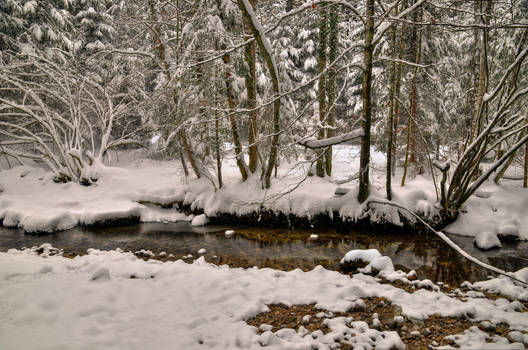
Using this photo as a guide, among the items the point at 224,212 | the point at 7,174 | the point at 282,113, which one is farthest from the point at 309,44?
the point at 7,174

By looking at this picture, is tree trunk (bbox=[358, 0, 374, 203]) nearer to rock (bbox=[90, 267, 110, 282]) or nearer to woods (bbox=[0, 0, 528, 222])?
woods (bbox=[0, 0, 528, 222])

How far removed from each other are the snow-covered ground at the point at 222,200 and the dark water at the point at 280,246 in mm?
530

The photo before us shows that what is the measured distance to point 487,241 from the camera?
24.6 feet

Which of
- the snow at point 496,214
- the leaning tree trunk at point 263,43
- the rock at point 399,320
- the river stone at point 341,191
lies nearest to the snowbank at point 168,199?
the river stone at point 341,191

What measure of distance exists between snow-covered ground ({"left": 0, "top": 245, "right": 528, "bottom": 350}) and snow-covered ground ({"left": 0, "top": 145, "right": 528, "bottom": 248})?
2.81 m

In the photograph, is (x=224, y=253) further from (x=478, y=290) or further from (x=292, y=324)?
(x=478, y=290)

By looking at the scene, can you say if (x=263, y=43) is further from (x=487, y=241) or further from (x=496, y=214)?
(x=496, y=214)

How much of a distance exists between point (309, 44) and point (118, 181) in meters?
12.8

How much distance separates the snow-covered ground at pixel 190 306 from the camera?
10.9ft

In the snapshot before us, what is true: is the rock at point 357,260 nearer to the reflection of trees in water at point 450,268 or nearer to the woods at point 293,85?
the reflection of trees in water at point 450,268

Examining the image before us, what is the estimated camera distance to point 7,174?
590 inches

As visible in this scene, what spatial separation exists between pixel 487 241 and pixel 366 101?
480cm

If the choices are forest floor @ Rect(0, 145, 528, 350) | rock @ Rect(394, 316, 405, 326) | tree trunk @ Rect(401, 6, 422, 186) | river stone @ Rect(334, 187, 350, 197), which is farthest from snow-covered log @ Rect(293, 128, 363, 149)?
rock @ Rect(394, 316, 405, 326)

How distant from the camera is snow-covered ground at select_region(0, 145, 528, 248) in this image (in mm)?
8680
